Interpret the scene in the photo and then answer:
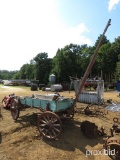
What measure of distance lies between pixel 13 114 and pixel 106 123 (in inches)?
241

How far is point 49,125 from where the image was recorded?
1028 centimetres

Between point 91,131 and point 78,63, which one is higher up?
point 78,63

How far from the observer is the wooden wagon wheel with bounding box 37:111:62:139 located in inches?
400

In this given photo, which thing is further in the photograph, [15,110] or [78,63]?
[78,63]

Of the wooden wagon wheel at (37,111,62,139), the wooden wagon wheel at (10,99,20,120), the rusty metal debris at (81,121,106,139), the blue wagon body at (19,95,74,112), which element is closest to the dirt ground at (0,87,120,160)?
the rusty metal debris at (81,121,106,139)

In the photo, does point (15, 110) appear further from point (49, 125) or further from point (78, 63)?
point (78, 63)

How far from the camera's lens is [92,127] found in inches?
424

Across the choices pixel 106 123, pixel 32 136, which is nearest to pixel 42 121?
pixel 32 136

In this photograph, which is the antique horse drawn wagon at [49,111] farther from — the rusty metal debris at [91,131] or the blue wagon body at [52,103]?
the rusty metal debris at [91,131]

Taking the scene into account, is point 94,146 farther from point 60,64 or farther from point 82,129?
point 60,64

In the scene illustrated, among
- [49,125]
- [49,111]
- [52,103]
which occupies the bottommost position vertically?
[49,125]

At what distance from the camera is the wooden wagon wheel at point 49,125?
10160mm

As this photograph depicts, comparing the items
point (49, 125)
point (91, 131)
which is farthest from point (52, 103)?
point (91, 131)

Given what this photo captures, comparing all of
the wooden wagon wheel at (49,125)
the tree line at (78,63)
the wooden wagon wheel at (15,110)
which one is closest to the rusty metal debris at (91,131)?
the wooden wagon wheel at (49,125)
